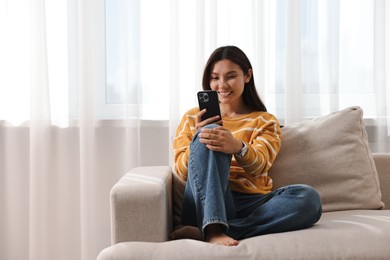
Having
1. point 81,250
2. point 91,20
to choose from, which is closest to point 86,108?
point 91,20

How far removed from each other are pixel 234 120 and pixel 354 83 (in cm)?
93

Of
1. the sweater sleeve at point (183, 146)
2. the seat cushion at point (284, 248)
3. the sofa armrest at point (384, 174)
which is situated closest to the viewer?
the seat cushion at point (284, 248)

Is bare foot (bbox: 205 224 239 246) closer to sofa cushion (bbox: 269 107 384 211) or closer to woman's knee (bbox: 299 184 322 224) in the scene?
woman's knee (bbox: 299 184 322 224)

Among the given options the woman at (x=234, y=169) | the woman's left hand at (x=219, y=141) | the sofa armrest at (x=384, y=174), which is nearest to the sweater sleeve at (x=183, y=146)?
the woman at (x=234, y=169)

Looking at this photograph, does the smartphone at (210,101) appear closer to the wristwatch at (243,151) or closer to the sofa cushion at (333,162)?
the wristwatch at (243,151)

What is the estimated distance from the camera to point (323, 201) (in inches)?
95.2

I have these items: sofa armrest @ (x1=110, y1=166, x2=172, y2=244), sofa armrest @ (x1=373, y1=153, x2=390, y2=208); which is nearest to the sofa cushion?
sofa armrest @ (x1=373, y1=153, x2=390, y2=208)

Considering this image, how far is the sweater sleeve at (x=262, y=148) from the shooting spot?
7.06 ft

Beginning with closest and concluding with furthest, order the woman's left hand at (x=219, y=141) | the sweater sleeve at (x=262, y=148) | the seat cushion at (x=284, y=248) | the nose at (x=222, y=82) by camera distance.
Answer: the seat cushion at (x=284, y=248)
the woman's left hand at (x=219, y=141)
the sweater sleeve at (x=262, y=148)
the nose at (x=222, y=82)

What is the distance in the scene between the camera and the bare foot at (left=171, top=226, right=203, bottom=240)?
205 cm

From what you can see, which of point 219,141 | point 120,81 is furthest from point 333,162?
point 120,81

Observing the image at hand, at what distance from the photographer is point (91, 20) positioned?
300cm

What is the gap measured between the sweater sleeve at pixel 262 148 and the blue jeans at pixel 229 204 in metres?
0.13

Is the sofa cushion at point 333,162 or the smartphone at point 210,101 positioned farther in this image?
the sofa cushion at point 333,162
